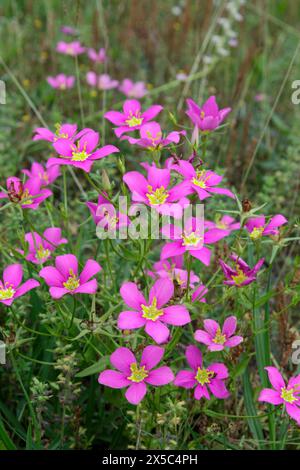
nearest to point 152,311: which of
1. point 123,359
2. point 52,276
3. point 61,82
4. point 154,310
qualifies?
point 154,310

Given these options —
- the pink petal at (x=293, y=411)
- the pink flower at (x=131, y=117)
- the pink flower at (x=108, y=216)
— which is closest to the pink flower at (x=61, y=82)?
the pink flower at (x=131, y=117)

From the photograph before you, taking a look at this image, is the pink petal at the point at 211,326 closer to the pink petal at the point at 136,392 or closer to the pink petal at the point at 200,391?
the pink petal at the point at 200,391

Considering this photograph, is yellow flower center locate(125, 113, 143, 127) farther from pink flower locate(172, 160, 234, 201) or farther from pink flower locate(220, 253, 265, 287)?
pink flower locate(220, 253, 265, 287)

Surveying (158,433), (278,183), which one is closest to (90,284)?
(158,433)

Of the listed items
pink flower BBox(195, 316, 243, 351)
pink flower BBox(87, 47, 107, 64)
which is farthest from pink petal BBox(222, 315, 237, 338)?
pink flower BBox(87, 47, 107, 64)
